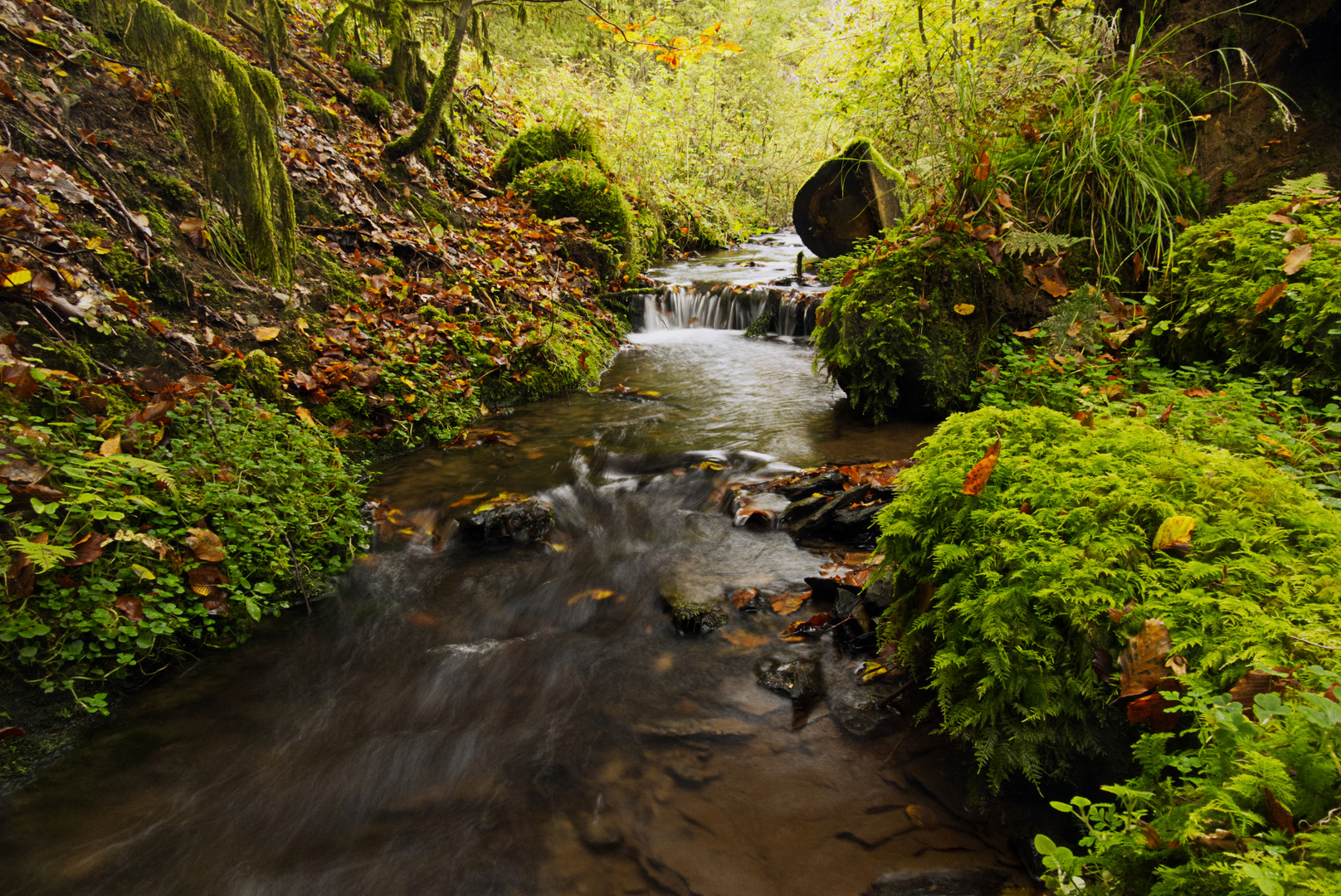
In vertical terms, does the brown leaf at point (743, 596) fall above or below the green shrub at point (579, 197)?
below

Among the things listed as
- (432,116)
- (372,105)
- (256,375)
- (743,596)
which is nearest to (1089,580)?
(743,596)

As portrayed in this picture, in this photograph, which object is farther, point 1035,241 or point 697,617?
point 1035,241

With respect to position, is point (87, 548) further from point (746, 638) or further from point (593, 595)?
→ point (746, 638)

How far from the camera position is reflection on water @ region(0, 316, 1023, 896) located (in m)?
2.18

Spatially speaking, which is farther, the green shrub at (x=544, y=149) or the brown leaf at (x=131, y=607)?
the green shrub at (x=544, y=149)

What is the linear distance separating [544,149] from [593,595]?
9279 mm

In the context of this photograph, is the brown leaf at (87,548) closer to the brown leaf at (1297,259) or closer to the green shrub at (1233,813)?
the green shrub at (1233,813)

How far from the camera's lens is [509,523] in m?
4.46

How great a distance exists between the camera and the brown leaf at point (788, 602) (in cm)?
345

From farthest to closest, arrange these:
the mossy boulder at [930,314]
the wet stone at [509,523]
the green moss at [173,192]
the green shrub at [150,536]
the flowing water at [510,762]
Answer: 1. the mossy boulder at [930,314]
2. the green moss at [173,192]
3. the wet stone at [509,523]
4. the green shrub at [150,536]
5. the flowing water at [510,762]

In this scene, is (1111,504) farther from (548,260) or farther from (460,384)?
(548,260)

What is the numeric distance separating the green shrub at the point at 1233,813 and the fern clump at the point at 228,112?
19.8 ft

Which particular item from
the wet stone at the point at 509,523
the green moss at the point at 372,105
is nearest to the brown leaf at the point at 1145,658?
the wet stone at the point at 509,523

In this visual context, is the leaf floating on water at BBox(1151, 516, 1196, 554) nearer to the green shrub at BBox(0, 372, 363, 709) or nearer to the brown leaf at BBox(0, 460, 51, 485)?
the green shrub at BBox(0, 372, 363, 709)
